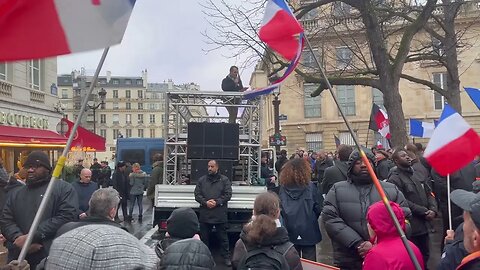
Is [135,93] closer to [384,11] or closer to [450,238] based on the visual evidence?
[384,11]

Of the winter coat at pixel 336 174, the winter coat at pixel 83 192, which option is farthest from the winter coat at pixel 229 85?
the winter coat at pixel 83 192

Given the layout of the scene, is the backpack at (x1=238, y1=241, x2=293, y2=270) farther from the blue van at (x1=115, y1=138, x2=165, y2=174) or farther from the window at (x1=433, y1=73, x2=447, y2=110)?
the window at (x1=433, y1=73, x2=447, y2=110)

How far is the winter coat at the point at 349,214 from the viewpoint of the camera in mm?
5180

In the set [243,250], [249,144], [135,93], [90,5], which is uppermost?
[135,93]

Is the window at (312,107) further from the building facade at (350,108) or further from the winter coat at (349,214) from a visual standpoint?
the winter coat at (349,214)

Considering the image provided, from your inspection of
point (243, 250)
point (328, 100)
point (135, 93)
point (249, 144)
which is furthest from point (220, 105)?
point (135, 93)

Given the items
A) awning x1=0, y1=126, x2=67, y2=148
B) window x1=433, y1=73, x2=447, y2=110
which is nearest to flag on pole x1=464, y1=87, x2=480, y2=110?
awning x1=0, y1=126, x2=67, y2=148

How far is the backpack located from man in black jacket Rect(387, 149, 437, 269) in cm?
338

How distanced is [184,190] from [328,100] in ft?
133

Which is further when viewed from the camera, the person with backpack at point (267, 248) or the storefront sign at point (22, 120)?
the storefront sign at point (22, 120)

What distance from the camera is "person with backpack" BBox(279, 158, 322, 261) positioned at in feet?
21.4

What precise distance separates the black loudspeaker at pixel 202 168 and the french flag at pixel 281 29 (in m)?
6.12

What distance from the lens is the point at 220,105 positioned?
11.1 m

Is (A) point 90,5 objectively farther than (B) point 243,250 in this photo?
No
